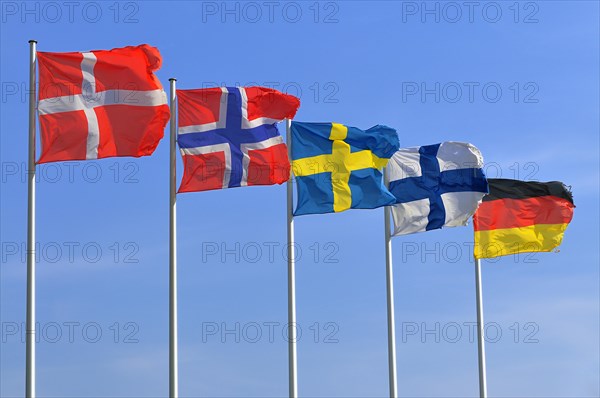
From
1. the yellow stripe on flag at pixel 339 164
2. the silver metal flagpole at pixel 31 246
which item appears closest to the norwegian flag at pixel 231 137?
the yellow stripe on flag at pixel 339 164

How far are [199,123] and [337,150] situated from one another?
566 centimetres

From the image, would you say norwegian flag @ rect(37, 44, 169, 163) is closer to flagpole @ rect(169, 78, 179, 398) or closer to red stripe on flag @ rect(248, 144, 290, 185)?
flagpole @ rect(169, 78, 179, 398)

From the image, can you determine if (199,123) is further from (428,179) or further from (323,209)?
(428,179)

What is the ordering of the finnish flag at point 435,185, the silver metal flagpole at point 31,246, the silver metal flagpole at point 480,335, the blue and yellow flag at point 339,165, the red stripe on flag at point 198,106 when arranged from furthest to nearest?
1. the silver metal flagpole at point 480,335
2. the finnish flag at point 435,185
3. the blue and yellow flag at point 339,165
4. the red stripe on flag at point 198,106
5. the silver metal flagpole at point 31,246

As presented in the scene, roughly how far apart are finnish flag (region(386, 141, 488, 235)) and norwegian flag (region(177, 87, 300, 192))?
8.59 metres

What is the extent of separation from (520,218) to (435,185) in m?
5.65

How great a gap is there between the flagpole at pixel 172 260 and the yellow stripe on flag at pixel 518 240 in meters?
16.7

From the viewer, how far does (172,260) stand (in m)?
34.3

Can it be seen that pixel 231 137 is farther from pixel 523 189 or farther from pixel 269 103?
pixel 523 189

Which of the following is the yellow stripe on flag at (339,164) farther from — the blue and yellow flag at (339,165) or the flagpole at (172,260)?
the flagpole at (172,260)

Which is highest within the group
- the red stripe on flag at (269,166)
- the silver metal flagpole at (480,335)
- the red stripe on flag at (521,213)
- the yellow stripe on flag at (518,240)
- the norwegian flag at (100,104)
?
the norwegian flag at (100,104)

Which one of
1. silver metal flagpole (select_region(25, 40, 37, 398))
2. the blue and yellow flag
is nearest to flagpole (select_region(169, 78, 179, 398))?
silver metal flagpole (select_region(25, 40, 37, 398))

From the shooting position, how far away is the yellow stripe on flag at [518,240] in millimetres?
48250

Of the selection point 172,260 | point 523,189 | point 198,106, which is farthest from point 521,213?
point 172,260
